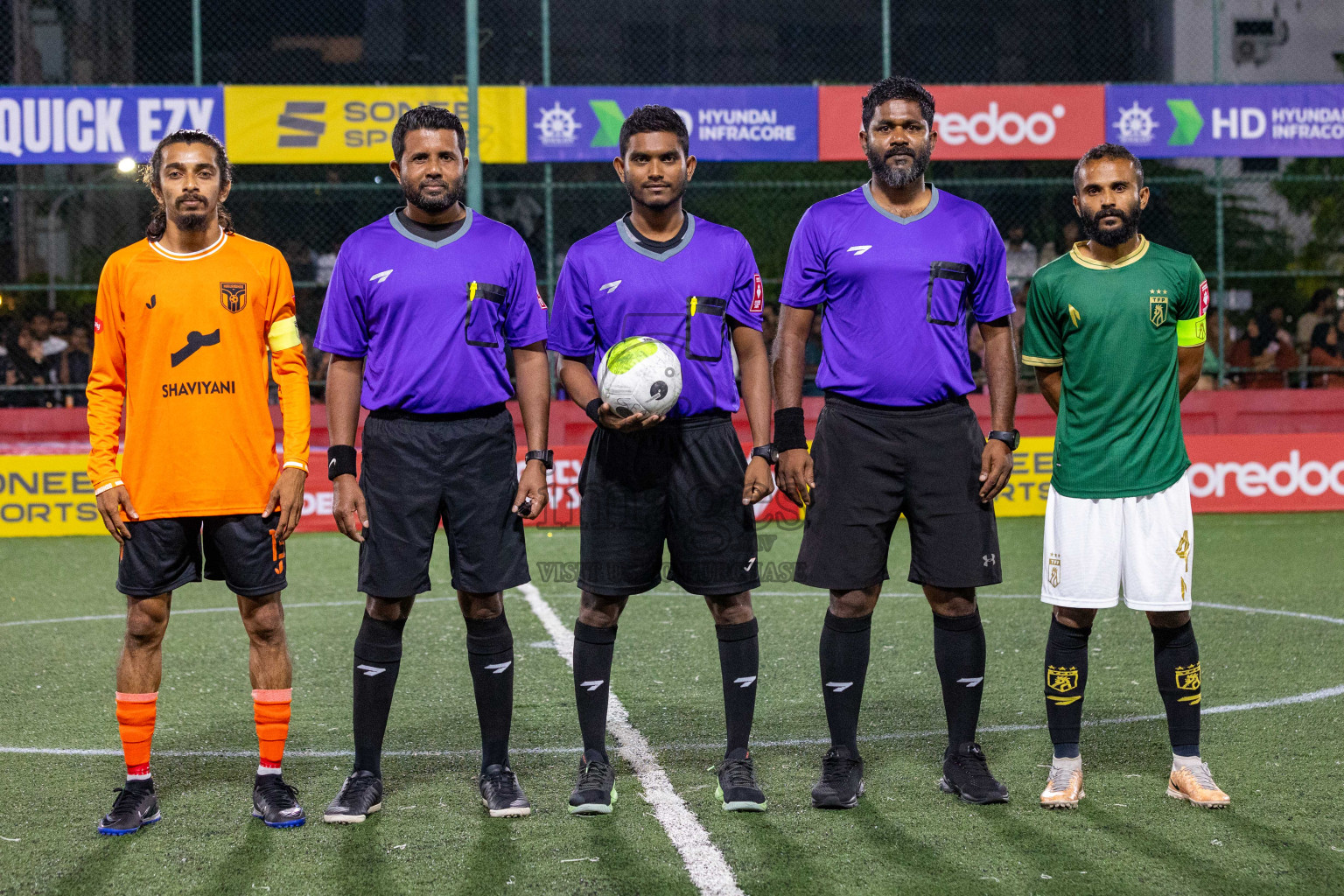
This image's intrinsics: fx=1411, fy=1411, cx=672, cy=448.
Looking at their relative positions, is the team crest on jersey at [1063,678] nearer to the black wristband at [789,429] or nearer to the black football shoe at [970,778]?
the black football shoe at [970,778]

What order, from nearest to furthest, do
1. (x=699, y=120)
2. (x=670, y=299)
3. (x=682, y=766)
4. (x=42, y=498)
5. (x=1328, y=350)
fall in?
(x=670, y=299) < (x=682, y=766) < (x=42, y=498) < (x=699, y=120) < (x=1328, y=350)

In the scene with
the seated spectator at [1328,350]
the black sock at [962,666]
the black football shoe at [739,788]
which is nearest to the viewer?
the black football shoe at [739,788]

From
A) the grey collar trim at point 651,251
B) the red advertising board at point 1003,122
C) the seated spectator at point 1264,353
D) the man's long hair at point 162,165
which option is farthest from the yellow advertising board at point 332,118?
the grey collar trim at point 651,251

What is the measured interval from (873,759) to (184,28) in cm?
2431

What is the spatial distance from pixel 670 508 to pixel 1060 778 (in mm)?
1531

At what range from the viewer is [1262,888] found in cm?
377

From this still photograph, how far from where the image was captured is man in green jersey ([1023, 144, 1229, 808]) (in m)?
4.53

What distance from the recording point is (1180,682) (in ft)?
15.2

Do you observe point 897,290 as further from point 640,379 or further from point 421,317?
point 421,317

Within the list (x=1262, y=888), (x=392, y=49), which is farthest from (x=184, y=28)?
(x=1262, y=888)

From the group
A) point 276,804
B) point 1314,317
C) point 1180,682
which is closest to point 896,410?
point 1180,682

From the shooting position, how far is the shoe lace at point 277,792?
4.44 meters

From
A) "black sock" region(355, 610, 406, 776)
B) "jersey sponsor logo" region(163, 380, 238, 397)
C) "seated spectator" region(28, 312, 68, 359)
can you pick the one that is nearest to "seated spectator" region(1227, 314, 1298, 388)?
"seated spectator" region(28, 312, 68, 359)

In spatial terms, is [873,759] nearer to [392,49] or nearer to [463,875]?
[463,875]
